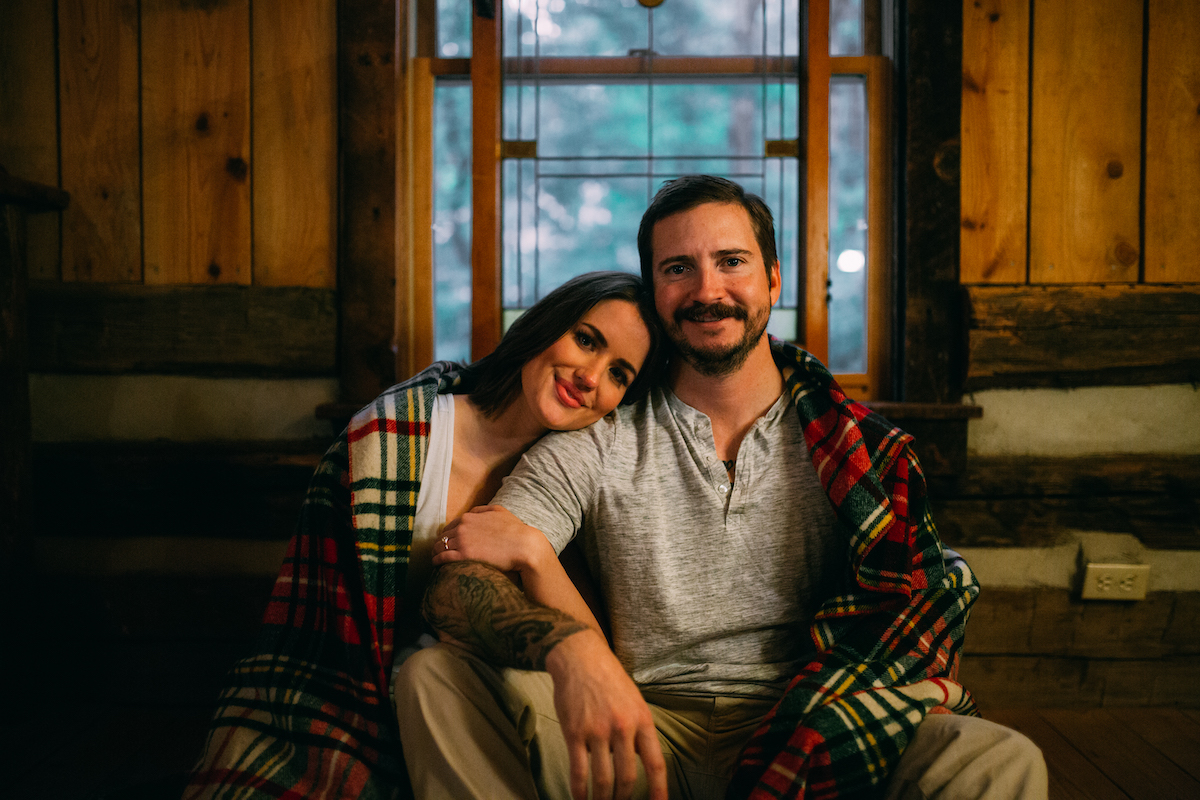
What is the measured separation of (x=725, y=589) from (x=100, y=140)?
6.41 feet

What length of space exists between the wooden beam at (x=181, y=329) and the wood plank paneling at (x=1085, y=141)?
1933 mm

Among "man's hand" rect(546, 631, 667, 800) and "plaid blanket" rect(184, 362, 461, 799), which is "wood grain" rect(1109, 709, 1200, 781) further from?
"plaid blanket" rect(184, 362, 461, 799)

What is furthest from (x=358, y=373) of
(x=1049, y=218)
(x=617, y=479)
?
(x=1049, y=218)

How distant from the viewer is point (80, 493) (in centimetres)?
181

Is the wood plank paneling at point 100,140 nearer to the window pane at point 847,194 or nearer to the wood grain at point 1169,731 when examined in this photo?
the window pane at point 847,194

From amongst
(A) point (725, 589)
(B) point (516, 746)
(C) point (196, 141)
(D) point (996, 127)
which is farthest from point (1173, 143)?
(C) point (196, 141)

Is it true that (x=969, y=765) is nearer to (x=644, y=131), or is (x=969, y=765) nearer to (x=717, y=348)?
(x=717, y=348)

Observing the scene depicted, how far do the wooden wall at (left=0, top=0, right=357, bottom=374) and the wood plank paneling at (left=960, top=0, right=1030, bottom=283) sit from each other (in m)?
1.69

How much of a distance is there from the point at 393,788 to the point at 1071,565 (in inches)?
70.8

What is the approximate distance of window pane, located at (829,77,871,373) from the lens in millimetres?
1973

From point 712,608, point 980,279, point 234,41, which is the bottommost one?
point 712,608

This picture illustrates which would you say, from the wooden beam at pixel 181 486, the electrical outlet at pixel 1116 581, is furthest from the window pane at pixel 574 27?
the electrical outlet at pixel 1116 581

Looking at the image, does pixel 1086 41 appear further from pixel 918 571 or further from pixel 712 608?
pixel 712 608

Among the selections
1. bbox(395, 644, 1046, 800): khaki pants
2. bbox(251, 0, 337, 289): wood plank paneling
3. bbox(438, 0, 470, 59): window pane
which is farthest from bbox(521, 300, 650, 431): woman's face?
bbox(438, 0, 470, 59): window pane
